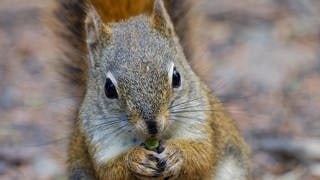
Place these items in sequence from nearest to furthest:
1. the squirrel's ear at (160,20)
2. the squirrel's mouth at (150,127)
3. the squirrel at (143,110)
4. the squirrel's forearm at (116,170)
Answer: the squirrel's mouth at (150,127)
the squirrel at (143,110)
the squirrel's forearm at (116,170)
the squirrel's ear at (160,20)

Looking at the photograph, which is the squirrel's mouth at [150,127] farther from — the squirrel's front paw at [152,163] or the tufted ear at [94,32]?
the tufted ear at [94,32]

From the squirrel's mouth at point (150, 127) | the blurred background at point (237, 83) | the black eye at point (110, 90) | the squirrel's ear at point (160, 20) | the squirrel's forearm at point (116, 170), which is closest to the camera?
the squirrel's mouth at point (150, 127)

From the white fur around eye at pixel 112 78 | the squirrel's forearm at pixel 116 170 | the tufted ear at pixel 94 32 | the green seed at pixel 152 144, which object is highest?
the tufted ear at pixel 94 32

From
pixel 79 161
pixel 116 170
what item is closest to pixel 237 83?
pixel 79 161

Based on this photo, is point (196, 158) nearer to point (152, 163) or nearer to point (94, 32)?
point (152, 163)

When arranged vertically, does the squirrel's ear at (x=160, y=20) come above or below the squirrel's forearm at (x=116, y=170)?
above

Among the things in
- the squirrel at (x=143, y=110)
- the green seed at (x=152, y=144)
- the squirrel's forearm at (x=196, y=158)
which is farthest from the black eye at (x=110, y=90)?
the squirrel's forearm at (x=196, y=158)

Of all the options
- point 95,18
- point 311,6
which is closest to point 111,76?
point 95,18

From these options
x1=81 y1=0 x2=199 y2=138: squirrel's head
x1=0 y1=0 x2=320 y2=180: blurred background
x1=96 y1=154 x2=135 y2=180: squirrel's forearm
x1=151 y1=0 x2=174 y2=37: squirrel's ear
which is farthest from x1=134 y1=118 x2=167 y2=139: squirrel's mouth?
x1=0 y1=0 x2=320 y2=180: blurred background
